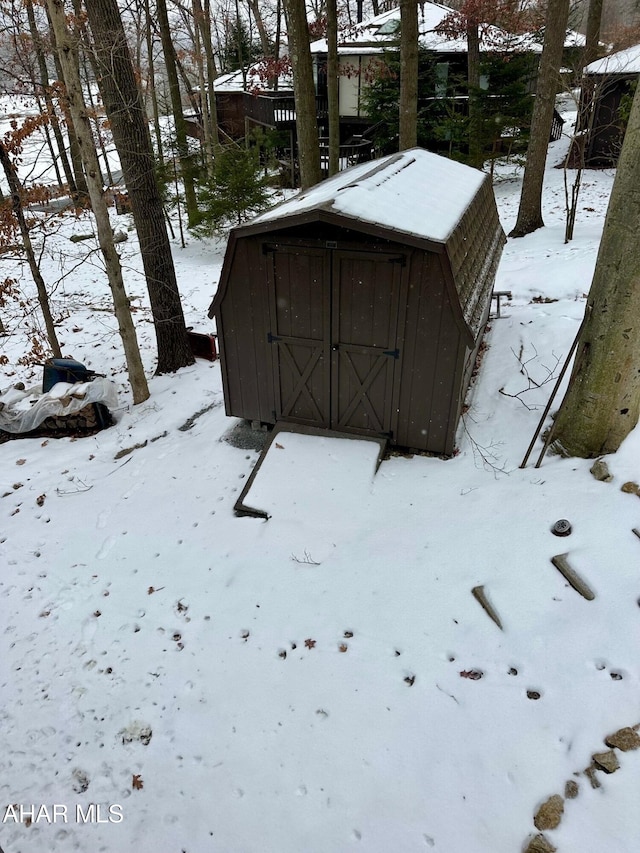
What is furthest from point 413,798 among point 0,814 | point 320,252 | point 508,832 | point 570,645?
point 320,252

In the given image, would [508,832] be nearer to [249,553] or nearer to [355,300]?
[249,553]

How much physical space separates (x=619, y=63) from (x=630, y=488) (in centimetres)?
1965

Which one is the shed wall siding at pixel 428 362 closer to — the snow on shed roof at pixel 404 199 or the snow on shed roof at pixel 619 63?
the snow on shed roof at pixel 404 199

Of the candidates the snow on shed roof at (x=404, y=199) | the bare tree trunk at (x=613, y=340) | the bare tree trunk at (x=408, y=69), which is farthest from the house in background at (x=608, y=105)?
the bare tree trunk at (x=613, y=340)

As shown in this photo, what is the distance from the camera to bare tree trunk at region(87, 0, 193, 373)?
7.36 meters

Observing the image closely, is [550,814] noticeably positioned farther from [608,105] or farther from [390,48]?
[608,105]

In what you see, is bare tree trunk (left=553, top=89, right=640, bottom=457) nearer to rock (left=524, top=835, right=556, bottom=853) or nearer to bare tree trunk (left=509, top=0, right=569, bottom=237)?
rock (left=524, top=835, right=556, bottom=853)

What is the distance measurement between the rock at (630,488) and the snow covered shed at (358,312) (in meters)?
1.87

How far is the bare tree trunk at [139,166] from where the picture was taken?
7355 mm

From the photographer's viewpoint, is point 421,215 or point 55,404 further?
point 55,404

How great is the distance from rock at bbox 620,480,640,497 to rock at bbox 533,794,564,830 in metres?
2.63

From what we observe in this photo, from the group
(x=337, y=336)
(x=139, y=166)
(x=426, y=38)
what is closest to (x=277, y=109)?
(x=426, y=38)

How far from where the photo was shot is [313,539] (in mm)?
5430

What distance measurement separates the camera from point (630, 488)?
15.4ft
